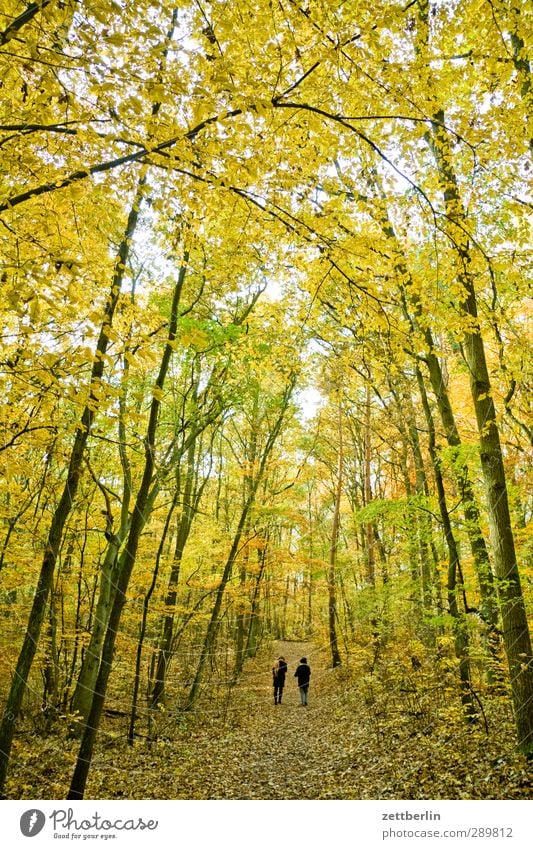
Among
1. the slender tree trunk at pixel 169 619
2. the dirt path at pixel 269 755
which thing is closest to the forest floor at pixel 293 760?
the dirt path at pixel 269 755

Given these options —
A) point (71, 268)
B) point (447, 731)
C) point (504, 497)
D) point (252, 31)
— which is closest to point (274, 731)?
point (447, 731)

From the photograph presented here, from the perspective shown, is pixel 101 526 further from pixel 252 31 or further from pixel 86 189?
pixel 252 31

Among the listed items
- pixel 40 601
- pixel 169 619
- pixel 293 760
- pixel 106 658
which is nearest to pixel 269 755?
pixel 293 760

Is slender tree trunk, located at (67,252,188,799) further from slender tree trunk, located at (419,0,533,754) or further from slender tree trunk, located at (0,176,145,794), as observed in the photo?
slender tree trunk, located at (419,0,533,754)

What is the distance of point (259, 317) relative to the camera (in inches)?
209

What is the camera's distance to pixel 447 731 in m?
5.41

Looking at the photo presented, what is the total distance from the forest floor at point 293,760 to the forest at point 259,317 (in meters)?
0.04

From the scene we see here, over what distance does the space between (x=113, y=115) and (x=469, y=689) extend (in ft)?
21.2

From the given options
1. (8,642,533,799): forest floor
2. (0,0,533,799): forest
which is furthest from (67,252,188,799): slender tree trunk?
(8,642,533,799): forest floor

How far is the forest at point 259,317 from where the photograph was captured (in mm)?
2545

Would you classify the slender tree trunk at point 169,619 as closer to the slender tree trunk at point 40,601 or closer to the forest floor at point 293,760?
the forest floor at point 293,760

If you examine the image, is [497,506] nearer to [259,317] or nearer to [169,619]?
[259,317]

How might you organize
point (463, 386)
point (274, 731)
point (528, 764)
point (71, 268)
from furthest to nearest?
point (463, 386) < point (274, 731) < point (528, 764) < point (71, 268)

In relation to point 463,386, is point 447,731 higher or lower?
lower
